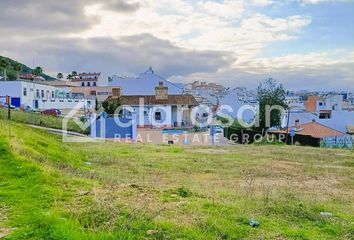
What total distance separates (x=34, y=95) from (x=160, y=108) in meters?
18.6

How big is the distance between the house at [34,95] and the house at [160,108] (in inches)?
400

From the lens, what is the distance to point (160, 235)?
160 inches

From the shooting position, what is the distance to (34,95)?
147 feet

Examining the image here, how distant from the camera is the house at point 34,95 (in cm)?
4009

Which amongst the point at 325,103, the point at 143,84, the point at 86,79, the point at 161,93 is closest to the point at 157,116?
the point at 161,93

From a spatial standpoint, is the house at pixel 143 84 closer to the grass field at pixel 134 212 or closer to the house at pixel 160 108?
the house at pixel 160 108

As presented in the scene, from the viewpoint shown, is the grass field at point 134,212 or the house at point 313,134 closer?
the grass field at point 134,212

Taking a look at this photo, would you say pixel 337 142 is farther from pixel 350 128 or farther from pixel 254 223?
pixel 254 223

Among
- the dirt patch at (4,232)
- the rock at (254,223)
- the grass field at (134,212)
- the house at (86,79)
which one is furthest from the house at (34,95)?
the house at (86,79)

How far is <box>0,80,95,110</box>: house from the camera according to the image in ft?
132

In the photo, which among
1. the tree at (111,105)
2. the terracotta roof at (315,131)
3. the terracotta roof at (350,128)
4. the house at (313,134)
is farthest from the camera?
the terracotta roof at (350,128)

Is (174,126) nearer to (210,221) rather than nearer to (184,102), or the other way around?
(184,102)

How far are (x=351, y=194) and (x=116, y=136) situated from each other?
20.9 metres

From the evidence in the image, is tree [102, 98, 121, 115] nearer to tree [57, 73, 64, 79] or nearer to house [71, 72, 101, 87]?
house [71, 72, 101, 87]
